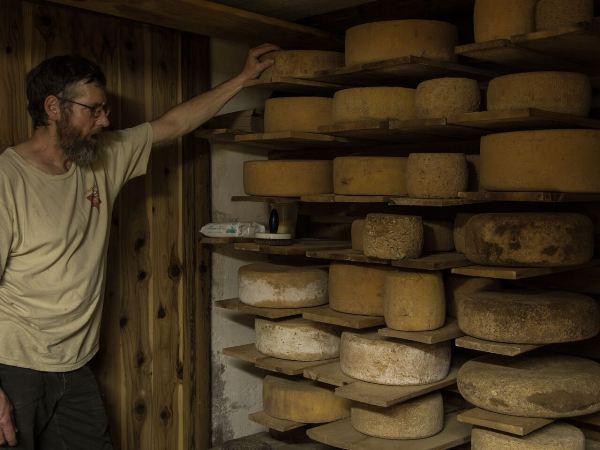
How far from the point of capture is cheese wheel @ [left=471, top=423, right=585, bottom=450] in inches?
112

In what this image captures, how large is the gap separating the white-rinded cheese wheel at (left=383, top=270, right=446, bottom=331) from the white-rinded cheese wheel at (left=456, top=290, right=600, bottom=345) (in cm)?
16

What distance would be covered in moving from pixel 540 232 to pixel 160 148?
6.55 ft

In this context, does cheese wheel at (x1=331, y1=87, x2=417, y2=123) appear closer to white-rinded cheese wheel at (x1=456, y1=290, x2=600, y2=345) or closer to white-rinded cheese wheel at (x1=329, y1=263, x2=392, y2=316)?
white-rinded cheese wheel at (x1=329, y1=263, x2=392, y2=316)

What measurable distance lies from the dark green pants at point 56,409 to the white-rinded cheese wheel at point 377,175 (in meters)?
1.45

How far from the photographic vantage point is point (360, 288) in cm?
342

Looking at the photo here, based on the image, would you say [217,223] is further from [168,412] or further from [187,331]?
[168,412]

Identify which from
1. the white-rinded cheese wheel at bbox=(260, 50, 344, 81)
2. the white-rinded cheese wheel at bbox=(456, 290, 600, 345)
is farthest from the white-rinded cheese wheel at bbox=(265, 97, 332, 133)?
the white-rinded cheese wheel at bbox=(456, 290, 600, 345)

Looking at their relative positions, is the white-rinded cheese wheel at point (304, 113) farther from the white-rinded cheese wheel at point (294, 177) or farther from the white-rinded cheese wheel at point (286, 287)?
the white-rinded cheese wheel at point (286, 287)

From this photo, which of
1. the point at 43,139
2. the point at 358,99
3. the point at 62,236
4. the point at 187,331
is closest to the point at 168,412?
the point at 187,331

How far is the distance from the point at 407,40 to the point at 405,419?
1.64 meters

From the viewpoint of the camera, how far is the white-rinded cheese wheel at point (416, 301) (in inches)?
123

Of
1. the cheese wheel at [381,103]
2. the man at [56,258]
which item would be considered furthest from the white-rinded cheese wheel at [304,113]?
the man at [56,258]

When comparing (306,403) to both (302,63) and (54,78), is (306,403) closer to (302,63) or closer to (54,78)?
(302,63)

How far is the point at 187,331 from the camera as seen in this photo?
13.2ft
